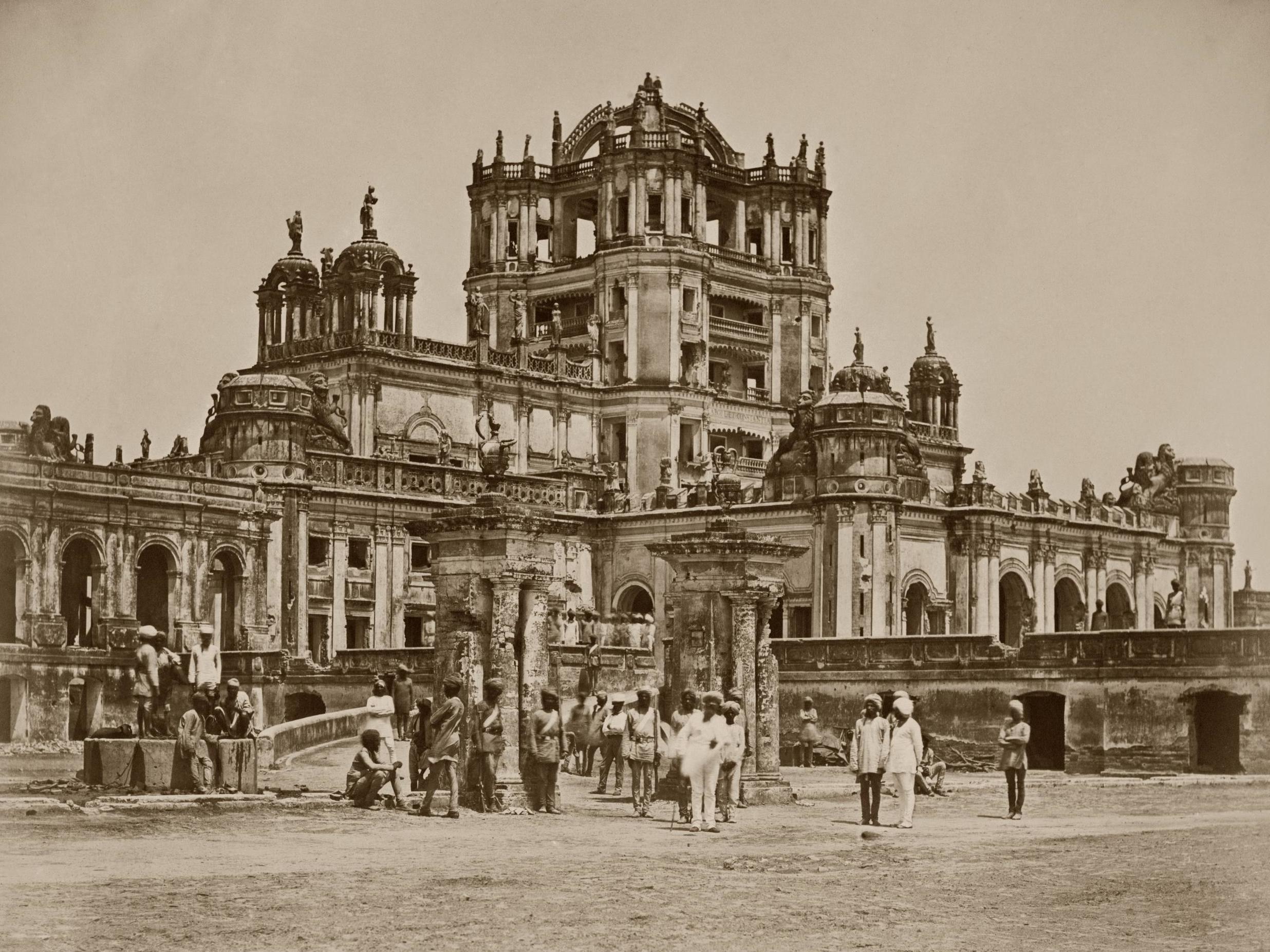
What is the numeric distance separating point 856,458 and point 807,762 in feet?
46.3

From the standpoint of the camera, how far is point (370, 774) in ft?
78.7

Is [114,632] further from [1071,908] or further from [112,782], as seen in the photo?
[1071,908]

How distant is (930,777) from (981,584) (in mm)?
28750

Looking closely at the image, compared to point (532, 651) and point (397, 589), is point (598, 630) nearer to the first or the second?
point (397, 589)

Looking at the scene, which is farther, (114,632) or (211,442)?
(211,442)

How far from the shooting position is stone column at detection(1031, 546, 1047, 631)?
2421 inches

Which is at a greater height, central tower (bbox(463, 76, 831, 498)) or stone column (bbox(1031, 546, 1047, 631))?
central tower (bbox(463, 76, 831, 498))

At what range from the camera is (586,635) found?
47062mm

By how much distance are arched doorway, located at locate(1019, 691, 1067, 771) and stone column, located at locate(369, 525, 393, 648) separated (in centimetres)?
1783

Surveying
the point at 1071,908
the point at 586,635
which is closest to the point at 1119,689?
the point at 586,635

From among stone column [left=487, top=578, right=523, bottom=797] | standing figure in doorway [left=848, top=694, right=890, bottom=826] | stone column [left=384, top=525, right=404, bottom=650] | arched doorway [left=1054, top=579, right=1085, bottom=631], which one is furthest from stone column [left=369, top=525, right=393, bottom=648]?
standing figure in doorway [left=848, top=694, right=890, bottom=826]

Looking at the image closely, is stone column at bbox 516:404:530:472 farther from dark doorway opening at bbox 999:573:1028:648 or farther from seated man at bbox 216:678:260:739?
seated man at bbox 216:678:260:739

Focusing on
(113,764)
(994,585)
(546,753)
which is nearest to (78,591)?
(994,585)

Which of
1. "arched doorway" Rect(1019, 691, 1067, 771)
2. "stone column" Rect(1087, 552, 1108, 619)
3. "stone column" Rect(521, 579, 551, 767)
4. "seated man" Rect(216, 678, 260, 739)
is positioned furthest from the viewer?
"stone column" Rect(1087, 552, 1108, 619)
